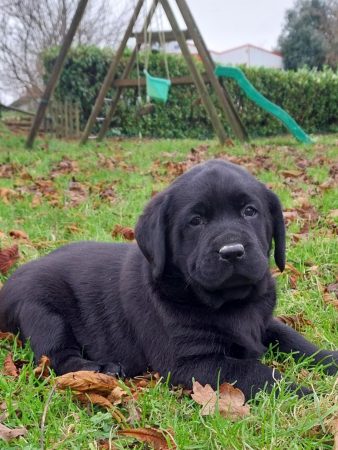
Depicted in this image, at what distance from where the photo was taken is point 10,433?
1874 mm

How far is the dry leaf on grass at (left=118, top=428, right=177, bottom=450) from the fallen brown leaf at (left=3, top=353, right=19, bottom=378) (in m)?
0.71

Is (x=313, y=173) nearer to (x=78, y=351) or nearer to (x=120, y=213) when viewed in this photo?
(x=120, y=213)

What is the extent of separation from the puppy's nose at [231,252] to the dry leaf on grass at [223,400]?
48cm

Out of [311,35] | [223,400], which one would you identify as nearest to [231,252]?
[223,400]

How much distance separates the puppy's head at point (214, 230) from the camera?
7.37ft

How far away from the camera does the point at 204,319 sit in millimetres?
2346

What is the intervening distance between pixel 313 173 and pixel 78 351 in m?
4.57

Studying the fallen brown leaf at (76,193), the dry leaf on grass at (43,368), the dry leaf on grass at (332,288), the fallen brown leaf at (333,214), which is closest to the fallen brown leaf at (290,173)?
the fallen brown leaf at (333,214)

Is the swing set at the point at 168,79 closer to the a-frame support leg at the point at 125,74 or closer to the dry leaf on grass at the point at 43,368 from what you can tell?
the a-frame support leg at the point at 125,74

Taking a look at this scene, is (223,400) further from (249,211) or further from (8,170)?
(8,170)

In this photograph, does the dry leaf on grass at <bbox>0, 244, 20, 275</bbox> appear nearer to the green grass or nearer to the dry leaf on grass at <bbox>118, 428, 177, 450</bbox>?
the green grass

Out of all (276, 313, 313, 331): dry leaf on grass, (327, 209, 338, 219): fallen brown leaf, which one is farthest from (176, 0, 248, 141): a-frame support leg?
(276, 313, 313, 331): dry leaf on grass

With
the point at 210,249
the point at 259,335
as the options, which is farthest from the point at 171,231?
the point at 259,335

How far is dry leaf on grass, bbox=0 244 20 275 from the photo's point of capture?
3.69m
